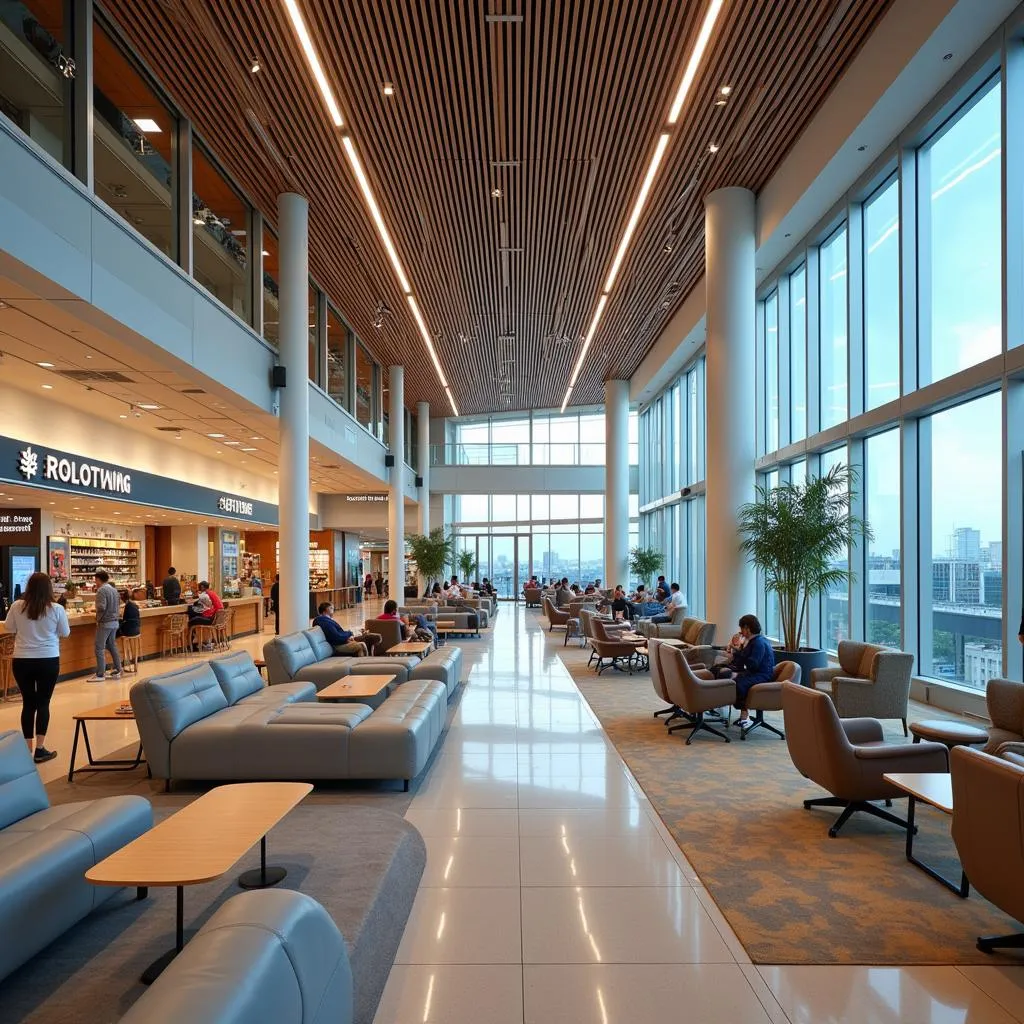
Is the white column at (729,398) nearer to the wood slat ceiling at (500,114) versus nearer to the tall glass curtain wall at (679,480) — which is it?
the wood slat ceiling at (500,114)

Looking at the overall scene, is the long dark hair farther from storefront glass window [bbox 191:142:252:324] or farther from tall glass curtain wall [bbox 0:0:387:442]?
storefront glass window [bbox 191:142:252:324]

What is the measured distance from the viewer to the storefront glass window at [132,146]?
769 cm

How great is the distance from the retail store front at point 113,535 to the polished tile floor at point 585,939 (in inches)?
224

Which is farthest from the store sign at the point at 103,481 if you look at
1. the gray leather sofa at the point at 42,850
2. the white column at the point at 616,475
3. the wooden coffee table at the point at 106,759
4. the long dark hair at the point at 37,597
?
the white column at the point at 616,475

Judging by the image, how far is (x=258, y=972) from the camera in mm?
1636

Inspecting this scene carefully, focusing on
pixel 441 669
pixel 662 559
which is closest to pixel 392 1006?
pixel 441 669

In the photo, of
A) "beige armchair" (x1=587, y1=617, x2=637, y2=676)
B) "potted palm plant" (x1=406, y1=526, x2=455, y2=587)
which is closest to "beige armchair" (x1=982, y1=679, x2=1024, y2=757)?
"beige armchair" (x1=587, y1=617, x2=637, y2=676)

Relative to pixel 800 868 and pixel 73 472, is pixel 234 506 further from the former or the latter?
pixel 800 868

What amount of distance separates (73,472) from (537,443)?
807 inches

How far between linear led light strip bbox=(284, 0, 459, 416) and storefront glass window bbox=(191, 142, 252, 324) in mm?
1878

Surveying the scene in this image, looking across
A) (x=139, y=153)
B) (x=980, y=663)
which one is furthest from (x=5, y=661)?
(x=980, y=663)

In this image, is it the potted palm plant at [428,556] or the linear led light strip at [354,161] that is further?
the potted palm plant at [428,556]

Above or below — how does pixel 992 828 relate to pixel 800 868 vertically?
above

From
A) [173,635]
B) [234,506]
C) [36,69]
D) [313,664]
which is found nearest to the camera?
[36,69]
